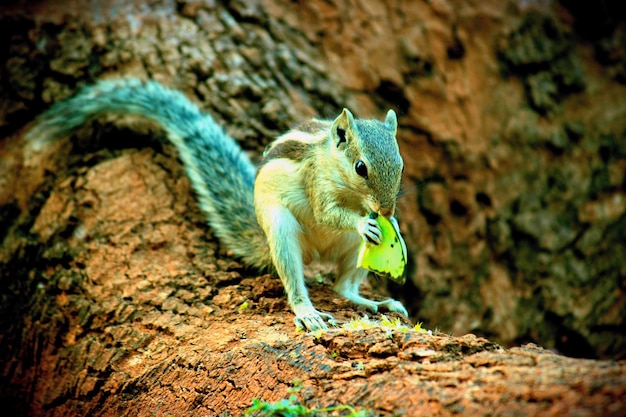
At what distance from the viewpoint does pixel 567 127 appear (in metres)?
7.70

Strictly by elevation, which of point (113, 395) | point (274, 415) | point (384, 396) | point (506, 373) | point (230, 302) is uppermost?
point (506, 373)

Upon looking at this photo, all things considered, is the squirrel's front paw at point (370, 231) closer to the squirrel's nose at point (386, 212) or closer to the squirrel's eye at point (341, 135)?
the squirrel's nose at point (386, 212)

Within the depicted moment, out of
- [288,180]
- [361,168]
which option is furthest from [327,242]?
[361,168]

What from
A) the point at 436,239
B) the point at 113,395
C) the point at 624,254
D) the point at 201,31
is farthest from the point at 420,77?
the point at 113,395

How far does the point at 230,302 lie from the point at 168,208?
1213 mm

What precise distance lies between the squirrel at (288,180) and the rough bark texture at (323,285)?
0.21 metres

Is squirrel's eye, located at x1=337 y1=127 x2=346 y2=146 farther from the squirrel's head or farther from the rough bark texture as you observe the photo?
the rough bark texture

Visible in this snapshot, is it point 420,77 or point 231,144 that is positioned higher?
point 420,77

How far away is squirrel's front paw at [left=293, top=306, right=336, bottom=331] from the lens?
153 inches

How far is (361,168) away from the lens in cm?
410

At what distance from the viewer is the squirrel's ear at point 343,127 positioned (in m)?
4.22

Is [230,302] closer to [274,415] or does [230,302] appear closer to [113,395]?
[113,395]

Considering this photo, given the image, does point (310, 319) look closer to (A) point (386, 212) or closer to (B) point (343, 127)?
(A) point (386, 212)

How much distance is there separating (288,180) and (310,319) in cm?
113
